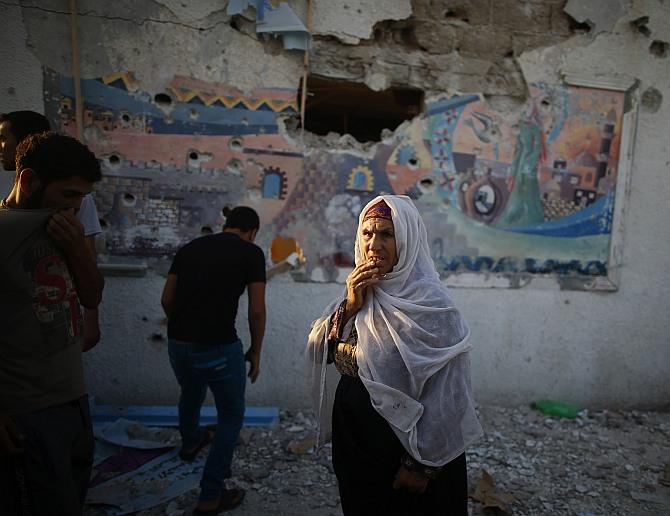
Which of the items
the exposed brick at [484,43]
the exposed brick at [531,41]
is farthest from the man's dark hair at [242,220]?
the exposed brick at [531,41]

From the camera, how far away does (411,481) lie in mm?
1573

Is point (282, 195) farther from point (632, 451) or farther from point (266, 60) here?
point (632, 451)

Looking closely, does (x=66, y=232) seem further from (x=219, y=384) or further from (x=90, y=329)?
(x=219, y=384)

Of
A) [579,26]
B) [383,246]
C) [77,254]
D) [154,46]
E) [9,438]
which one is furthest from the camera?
[579,26]

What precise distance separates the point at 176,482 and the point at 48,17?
11.2 feet

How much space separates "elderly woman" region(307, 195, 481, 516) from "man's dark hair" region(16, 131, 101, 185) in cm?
103

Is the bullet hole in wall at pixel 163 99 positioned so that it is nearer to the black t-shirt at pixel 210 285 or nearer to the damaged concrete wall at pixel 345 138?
the damaged concrete wall at pixel 345 138

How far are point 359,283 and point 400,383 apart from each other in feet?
1.29

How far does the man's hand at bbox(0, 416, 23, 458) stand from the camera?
1.38 metres

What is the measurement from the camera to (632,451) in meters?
3.55

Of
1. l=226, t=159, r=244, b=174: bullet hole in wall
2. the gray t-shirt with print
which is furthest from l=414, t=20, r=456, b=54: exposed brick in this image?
the gray t-shirt with print

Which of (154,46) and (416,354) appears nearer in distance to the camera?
(416,354)

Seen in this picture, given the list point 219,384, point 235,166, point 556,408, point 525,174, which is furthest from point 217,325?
point 556,408

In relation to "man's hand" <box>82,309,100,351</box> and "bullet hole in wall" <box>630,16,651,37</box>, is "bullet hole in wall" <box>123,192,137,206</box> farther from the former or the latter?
"bullet hole in wall" <box>630,16,651,37</box>
